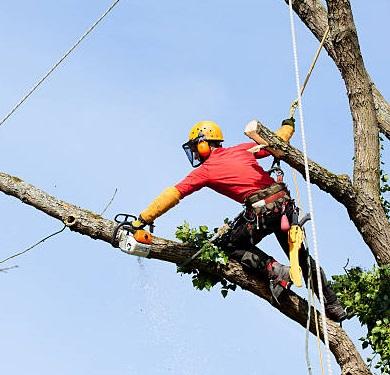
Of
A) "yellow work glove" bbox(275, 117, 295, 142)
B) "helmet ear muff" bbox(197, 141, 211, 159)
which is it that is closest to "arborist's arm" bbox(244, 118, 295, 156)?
"yellow work glove" bbox(275, 117, 295, 142)

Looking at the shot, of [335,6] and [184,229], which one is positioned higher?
[335,6]

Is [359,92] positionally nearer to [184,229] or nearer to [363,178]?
[363,178]

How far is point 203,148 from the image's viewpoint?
8.24 meters

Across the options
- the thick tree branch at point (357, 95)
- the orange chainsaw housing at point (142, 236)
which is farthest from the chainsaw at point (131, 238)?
the thick tree branch at point (357, 95)

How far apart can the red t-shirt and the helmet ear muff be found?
0.09m

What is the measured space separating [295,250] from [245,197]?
56 centimetres

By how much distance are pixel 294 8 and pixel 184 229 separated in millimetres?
2848

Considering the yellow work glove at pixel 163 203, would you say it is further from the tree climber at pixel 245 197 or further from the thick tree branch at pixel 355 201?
the thick tree branch at pixel 355 201

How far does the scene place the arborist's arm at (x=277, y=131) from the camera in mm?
7926

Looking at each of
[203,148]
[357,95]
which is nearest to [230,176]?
[203,148]

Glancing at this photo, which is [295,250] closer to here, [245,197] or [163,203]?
[245,197]

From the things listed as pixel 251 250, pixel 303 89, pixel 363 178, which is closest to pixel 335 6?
pixel 303 89

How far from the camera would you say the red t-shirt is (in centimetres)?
798

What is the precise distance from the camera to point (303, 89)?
29.2ft
